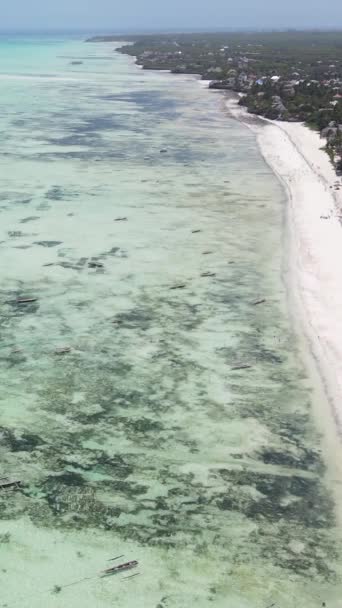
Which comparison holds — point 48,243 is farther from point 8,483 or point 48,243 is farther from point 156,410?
point 8,483

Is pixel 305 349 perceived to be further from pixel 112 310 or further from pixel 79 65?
pixel 79 65

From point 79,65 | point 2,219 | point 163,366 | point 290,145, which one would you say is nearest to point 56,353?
point 163,366

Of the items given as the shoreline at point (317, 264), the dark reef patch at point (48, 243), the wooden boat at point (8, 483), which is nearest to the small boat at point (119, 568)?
the wooden boat at point (8, 483)

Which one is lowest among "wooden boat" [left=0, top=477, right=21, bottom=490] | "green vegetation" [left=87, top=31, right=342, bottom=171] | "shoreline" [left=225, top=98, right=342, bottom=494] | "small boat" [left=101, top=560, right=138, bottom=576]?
"small boat" [left=101, top=560, right=138, bottom=576]

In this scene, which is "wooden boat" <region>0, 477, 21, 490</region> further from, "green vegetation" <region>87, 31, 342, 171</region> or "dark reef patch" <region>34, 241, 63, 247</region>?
"green vegetation" <region>87, 31, 342, 171</region>

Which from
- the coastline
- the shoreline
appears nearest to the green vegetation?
the coastline

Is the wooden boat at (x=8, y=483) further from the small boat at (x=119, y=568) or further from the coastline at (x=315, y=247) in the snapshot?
the coastline at (x=315, y=247)
